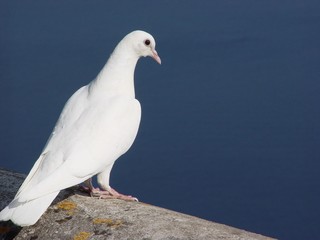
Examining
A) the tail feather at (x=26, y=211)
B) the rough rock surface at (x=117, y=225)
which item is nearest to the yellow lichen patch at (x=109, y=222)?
the rough rock surface at (x=117, y=225)

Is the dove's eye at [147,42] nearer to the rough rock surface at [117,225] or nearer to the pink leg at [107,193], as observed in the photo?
the pink leg at [107,193]

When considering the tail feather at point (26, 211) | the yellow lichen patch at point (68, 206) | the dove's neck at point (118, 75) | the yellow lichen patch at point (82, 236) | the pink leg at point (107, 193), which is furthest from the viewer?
the dove's neck at point (118, 75)

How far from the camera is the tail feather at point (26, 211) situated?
9.18 feet

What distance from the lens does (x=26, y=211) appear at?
2.86 metres

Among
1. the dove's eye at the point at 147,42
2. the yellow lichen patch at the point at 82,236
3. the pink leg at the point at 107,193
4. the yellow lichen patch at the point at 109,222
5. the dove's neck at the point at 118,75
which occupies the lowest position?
the pink leg at the point at 107,193

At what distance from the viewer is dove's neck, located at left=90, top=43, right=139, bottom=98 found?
4238 mm

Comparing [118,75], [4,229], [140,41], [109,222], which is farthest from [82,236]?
[140,41]

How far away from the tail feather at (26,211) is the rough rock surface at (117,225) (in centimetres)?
3

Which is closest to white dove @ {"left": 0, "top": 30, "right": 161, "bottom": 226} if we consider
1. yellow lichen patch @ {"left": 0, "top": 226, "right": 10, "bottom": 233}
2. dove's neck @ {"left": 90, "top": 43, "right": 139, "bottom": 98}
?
dove's neck @ {"left": 90, "top": 43, "right": 139, "bottom": 98}

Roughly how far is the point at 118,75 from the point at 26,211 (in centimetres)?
169

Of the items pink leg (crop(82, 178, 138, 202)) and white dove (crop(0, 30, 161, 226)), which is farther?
pink leg (crop(82, 178, 138, 202))

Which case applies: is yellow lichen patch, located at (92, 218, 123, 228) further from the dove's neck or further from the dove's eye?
the dove's eye

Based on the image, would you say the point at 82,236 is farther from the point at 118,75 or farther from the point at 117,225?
the point at 118,75

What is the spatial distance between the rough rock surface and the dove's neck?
1285 millimetres
